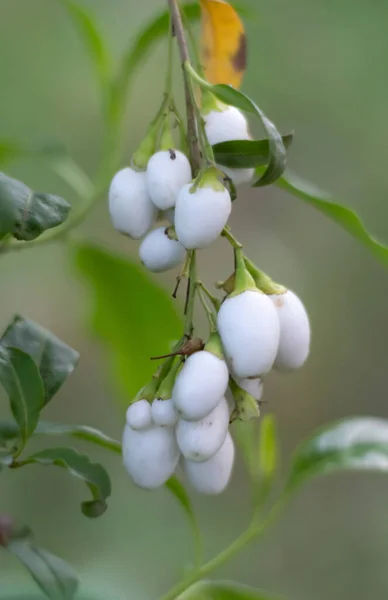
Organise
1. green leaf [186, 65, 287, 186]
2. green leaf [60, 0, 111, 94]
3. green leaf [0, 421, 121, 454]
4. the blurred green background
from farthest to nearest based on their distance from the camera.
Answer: the blurred green background → green leaf [60, 0, 111, 94] → green leaf [0, 421, 121, 454] → green leaf [186, 65, 287, 186]

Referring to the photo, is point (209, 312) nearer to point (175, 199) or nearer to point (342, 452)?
point (175, 199)

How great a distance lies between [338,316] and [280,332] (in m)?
1.01

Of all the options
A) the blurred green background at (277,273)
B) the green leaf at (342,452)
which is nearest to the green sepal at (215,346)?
the green leaf at (342,452)

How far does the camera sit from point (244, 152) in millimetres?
318

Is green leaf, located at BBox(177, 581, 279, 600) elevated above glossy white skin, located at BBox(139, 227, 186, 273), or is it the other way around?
glossy white skin, located at BBox(139, 227, 186, 273)

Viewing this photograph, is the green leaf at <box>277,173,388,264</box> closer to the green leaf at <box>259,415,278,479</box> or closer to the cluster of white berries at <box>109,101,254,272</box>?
the cluster of white berries at <box>109,101,254,272</box>

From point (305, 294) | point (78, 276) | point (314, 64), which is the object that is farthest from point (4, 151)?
point (314, 64)

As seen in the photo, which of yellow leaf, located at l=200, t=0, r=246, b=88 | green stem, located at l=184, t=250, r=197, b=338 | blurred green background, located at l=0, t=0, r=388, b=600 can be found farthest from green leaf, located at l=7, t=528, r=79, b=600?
blurred green background, located at l=0, t=0, r=388, b=600

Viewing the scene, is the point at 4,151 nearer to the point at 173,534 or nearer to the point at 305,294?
the point at 173,534

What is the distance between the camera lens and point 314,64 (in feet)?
4.67

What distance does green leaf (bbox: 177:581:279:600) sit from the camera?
46 cm

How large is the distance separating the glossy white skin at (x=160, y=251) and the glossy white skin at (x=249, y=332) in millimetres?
33

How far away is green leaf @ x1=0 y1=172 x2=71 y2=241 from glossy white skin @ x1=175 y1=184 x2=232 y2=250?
0.17ft

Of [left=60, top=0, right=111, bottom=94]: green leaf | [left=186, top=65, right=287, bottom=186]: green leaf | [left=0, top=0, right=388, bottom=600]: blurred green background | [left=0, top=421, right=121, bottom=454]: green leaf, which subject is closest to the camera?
[left=186, top=65, right=287, bottom=186]: green leaf
